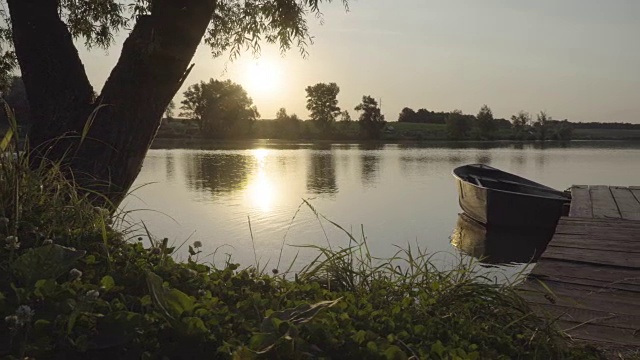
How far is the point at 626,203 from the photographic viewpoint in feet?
29.9

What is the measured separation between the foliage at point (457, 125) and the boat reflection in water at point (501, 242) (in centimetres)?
7805

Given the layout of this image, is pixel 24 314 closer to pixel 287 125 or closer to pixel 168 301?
pixel 168 301

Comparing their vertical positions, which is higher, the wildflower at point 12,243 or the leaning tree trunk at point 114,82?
the leaning tree trunk at point 114,82

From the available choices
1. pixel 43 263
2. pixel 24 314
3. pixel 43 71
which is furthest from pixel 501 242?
pixel 24 314

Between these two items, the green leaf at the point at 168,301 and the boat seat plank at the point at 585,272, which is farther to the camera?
the boat seat plank at the point at 585,272

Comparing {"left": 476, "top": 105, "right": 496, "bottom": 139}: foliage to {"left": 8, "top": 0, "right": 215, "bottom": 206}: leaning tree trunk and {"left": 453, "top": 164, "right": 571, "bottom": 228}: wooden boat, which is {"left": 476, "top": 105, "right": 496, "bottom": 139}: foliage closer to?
{"left": 453, "top": 164, "right": 571, "bottom": 228}: wooden boat

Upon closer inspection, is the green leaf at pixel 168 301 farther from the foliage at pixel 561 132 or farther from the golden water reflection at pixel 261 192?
the foliage at pixel 561 132

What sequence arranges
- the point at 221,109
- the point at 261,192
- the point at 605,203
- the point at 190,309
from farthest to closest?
the point at 221,109
the point at 261,192
the point at 605,203
the point at 190,309

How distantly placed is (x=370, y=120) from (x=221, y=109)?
2513 cm

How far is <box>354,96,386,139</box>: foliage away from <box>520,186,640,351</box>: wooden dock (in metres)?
81.3

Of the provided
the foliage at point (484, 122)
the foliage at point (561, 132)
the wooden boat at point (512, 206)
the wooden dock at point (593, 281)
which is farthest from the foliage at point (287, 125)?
the wooden dock at point (593, 281)

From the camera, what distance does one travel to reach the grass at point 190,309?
1674 mm

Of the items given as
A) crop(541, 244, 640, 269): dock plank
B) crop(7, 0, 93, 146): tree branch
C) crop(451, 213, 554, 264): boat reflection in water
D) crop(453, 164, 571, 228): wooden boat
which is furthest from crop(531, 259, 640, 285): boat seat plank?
crop(453, 164, 571, 228): wooden boat

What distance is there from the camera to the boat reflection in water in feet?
32.0
